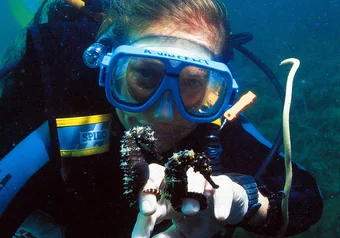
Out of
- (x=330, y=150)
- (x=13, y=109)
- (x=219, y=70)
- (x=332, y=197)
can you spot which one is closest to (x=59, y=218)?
(x=13, y=109)

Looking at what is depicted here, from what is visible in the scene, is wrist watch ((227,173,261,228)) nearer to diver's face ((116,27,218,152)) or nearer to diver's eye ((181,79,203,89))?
diver's face ((116,27,218,152))

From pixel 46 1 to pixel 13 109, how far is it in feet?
6.68

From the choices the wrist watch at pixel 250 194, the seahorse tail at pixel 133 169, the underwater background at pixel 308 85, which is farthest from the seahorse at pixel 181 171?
the underwater background at pixel 308 85

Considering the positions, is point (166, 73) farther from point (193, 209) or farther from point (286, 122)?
point (193, 209)

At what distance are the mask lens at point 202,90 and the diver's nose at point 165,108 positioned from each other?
14 cm

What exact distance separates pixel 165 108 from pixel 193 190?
89 cm

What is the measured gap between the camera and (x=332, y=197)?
5.50 m

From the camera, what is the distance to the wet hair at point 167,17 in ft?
7.30

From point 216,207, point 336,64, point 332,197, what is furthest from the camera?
point 336,64

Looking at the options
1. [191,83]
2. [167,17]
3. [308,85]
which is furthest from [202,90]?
[308,85]

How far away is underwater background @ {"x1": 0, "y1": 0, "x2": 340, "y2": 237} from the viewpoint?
608cm

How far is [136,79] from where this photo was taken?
2100 millimetres

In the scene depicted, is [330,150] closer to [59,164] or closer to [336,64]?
[336,64]

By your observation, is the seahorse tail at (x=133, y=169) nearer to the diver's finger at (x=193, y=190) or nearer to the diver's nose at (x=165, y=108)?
the diver's finger at (x=193, y=190)
